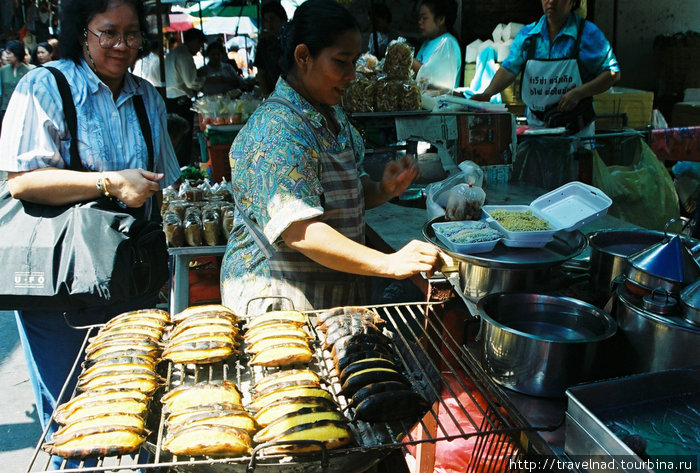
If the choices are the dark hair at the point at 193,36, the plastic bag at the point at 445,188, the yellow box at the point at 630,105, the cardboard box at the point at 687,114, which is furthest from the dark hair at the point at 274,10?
the plastic bag at the point at 445,188

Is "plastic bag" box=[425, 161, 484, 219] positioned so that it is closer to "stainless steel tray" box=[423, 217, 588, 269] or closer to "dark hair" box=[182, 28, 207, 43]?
"stainless steel tray" box=[423, 217, 588, 269]

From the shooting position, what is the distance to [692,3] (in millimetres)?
9320

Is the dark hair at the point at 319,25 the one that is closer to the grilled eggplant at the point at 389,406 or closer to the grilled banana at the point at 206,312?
the grilled banana at the point at 206,312

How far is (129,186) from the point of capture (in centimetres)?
222

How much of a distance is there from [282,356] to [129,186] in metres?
0.95

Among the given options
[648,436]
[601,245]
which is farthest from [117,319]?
[601,245]

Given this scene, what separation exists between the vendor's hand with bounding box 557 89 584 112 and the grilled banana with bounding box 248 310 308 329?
3552mm

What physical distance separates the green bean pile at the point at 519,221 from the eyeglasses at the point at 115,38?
166cm

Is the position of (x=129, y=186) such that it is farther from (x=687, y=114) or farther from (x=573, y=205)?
(x=687, y=114)

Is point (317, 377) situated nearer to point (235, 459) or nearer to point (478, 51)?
point (235, 459)

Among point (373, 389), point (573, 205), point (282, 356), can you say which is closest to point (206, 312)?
point (282, 356)

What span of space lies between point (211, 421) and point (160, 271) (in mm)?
1150

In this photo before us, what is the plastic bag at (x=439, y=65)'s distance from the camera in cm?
628

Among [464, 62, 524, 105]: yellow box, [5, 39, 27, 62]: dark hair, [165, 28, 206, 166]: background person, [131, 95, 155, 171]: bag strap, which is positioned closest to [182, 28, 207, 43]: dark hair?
[165, 28, 206, 166]: background person
